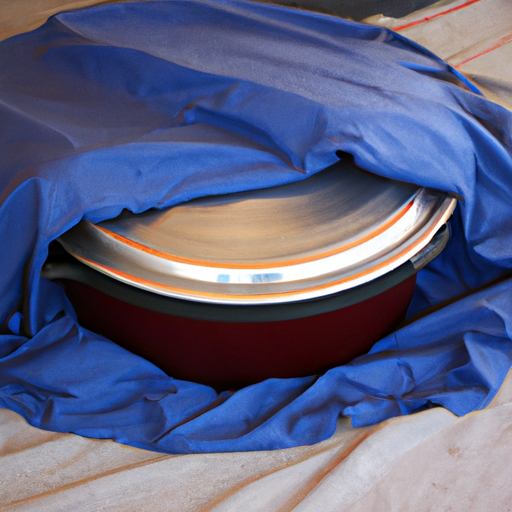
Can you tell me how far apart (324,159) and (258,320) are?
0.27 metres

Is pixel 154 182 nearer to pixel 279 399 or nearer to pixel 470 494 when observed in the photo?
pixel 279 399

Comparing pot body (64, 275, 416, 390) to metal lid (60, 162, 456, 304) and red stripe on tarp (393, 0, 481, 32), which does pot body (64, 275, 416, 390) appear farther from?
red stripe on tarp (393, 0, 481, 32)

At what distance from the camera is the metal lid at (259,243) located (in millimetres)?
1001

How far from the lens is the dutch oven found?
1008 mm

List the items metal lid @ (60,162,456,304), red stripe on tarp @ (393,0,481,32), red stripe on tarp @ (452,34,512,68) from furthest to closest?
red stripe on tarp @ (393,0,481,32) → red stripe on tarp @ (452,34,512,68) → metal lid @ (60,162,456,304)

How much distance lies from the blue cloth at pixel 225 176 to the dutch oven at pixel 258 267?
0.04 metres

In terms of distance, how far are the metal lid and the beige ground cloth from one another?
284 mm

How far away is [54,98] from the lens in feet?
4.08

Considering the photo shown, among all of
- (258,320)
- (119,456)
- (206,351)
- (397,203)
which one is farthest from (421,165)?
(119,456)

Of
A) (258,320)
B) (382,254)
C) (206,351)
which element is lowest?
(206,351)

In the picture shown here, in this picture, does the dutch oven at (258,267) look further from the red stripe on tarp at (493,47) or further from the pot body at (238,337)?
the red stripe on tarp at (493,47)

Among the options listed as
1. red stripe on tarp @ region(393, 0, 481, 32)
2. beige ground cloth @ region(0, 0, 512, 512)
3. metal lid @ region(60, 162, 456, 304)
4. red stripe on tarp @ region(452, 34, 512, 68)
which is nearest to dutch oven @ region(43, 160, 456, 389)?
metal lid @ region(60, 162, 456, 304)

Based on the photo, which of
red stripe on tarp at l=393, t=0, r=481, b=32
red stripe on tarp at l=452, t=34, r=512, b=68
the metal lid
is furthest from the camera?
Answer: red stripe on tarp at l=393, t=0, r=481, b=32

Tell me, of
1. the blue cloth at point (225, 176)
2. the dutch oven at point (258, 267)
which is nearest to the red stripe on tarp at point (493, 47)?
the blue cloth at point (225, 176)
